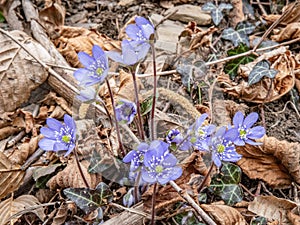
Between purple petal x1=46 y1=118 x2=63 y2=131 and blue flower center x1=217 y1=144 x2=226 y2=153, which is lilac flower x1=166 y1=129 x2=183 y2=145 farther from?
purple petal x1=46 y1=118 x2=63 y2=131

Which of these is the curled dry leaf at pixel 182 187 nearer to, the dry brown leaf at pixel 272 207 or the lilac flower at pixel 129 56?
the dry brown leaf at pixel 272 207

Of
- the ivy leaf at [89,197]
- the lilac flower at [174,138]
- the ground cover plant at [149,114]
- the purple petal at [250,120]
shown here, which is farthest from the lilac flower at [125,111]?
the purple petal at [250,120]

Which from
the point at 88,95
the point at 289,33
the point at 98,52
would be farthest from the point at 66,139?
the point at 289,33

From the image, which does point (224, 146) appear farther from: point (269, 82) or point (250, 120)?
point (269, 82)

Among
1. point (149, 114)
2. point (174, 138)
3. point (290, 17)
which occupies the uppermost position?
point (290, 17)

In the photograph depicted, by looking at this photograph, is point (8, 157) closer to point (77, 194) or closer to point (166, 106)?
point (77, 194)

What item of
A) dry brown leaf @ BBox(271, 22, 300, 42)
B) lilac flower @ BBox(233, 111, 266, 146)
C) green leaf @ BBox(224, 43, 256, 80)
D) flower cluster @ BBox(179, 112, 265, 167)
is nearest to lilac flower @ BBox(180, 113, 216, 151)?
flower cluster @ BBox(179, 112, 265, 167)

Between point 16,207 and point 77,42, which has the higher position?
point 77,42
